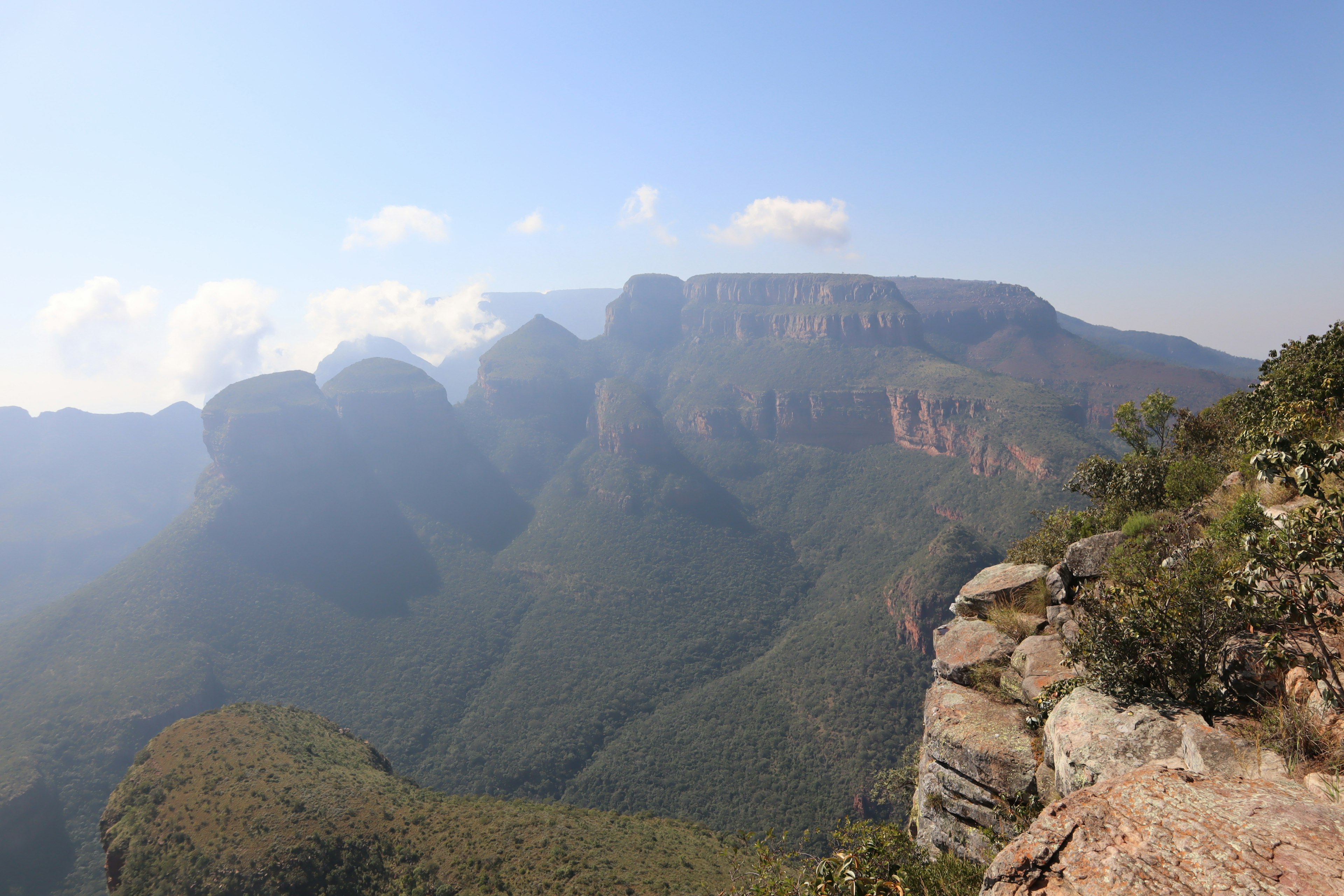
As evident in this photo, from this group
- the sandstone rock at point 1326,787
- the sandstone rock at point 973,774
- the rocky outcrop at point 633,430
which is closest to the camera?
the sandstone rock at point 1326,787

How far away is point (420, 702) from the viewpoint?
242 ft

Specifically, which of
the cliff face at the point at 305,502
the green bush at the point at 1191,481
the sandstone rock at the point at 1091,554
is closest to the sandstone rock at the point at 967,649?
the sandstone rock at the point at 1091,554

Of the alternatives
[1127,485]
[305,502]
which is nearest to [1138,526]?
[1127,485]

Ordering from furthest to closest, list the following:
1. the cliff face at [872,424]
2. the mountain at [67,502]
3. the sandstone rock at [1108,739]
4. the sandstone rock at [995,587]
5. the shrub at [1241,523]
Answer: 1. the mountain at [67,502]
2. the cliff face at [872,424]
3. the sandstone rock at [995,587]
4. the shrub at [1241,523]
5. the sandstone rock at [1108,739]

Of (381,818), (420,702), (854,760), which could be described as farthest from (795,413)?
(381,818)

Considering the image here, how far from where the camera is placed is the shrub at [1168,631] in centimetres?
779

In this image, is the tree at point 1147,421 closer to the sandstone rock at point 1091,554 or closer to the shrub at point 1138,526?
the shrub at point 1138,526

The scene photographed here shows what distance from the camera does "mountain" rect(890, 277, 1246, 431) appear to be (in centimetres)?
13100

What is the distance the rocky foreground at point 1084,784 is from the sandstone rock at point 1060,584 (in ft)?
0.12

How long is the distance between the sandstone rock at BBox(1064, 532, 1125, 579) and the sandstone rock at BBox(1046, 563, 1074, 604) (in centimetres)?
15

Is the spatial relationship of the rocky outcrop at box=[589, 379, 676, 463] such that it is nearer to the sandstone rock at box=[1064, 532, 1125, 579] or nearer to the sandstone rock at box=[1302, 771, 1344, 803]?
the sandstone rock at box=[1064, 532, 1125, 579]

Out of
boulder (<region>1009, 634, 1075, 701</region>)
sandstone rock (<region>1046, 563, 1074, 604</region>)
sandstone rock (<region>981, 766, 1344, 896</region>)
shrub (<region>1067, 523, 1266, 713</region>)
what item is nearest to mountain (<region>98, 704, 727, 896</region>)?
boulder (<region>1009, 634, 1075, 701</region>)

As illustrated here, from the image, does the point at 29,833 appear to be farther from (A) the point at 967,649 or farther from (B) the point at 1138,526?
(B) the point at 1138,526

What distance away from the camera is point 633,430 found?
13088 cm
